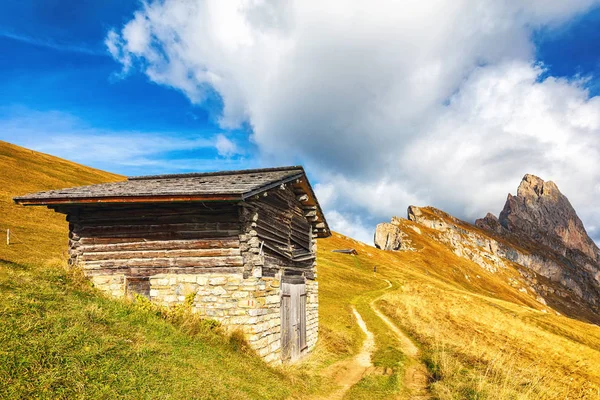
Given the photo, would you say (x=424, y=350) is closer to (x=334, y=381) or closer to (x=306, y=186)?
(x=334, y=381)

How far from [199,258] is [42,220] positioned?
31504mm

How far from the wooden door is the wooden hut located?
76mm

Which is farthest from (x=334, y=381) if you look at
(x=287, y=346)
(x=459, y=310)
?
(x=459, y=310)

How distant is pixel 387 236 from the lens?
426 ft

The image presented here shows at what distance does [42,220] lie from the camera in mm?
35750

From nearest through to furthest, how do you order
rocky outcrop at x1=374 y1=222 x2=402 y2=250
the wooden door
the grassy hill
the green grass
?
the green grass < the grassy hill < the wooden door < rocky outcrop at x1=374 y1=222 x2=402 y2=250

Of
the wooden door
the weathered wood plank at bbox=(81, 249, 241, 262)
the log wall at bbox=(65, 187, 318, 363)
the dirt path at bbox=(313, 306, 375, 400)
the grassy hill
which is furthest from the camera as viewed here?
the wooden door

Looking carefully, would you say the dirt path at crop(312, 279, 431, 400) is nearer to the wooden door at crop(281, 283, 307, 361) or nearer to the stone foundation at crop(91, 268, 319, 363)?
Result: the wooden door at crop(281, 283, 307, 361)

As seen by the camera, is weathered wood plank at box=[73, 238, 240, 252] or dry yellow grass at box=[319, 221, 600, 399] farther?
weathered wood plank at box=[73, 238, 240, 252]

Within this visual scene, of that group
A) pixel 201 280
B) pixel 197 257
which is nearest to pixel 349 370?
pixel 201 280

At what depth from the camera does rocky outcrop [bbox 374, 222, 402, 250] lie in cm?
12423

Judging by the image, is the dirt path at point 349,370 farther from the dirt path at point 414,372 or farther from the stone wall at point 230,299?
the stone wall at point 230,299

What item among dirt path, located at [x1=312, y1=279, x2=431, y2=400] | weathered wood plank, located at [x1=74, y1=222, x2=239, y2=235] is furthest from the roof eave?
dirt path, located at [x1=312, y1=279, x2=431, y2=400]

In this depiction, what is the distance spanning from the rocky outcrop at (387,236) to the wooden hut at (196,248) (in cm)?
11346
